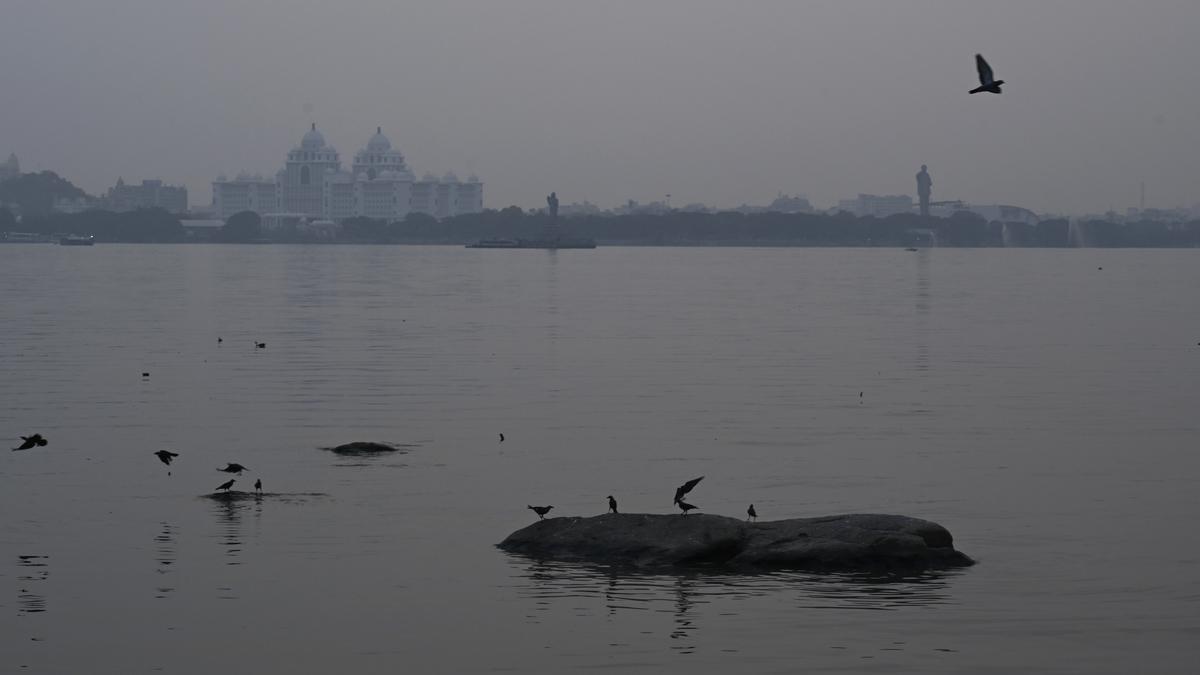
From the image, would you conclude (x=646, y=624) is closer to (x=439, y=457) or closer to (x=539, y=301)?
(x=439, y=457)

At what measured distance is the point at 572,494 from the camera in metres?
20.2

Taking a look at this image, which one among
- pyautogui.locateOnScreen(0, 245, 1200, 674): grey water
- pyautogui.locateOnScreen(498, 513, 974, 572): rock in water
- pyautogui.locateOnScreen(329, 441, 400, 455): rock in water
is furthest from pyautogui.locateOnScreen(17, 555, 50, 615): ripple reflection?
pyautogui.locateOnScreen(329, 441, 400, 455): rock in water

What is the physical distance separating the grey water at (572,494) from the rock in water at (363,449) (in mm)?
367

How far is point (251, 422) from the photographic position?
27.3 m

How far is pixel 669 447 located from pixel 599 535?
8.23 metres

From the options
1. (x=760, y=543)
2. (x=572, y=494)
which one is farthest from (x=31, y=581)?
(x=572, y=494)

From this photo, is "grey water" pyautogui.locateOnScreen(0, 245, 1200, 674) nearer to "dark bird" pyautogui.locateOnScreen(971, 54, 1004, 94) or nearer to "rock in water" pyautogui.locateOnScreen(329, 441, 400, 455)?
"rock in water" pyautogui.locateOnScreen(329, 441, 400, 455)

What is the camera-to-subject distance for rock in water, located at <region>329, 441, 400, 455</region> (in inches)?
923

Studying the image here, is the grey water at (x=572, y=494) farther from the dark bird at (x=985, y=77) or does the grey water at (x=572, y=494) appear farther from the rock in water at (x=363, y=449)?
the dark bird at (x=985, y=77)

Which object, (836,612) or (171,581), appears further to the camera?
(171,581)

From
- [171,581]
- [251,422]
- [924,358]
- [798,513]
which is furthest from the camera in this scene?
[924,358]

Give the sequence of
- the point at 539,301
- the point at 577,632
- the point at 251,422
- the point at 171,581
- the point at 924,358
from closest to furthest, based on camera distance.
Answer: the point at 577,632 → the point at 171,581 → the point at 251,422 → the point at 924,358 → the point at 539,301

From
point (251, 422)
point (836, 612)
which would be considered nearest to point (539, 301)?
point (251, 422)

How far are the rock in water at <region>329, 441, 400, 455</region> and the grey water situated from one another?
14.5 inches
